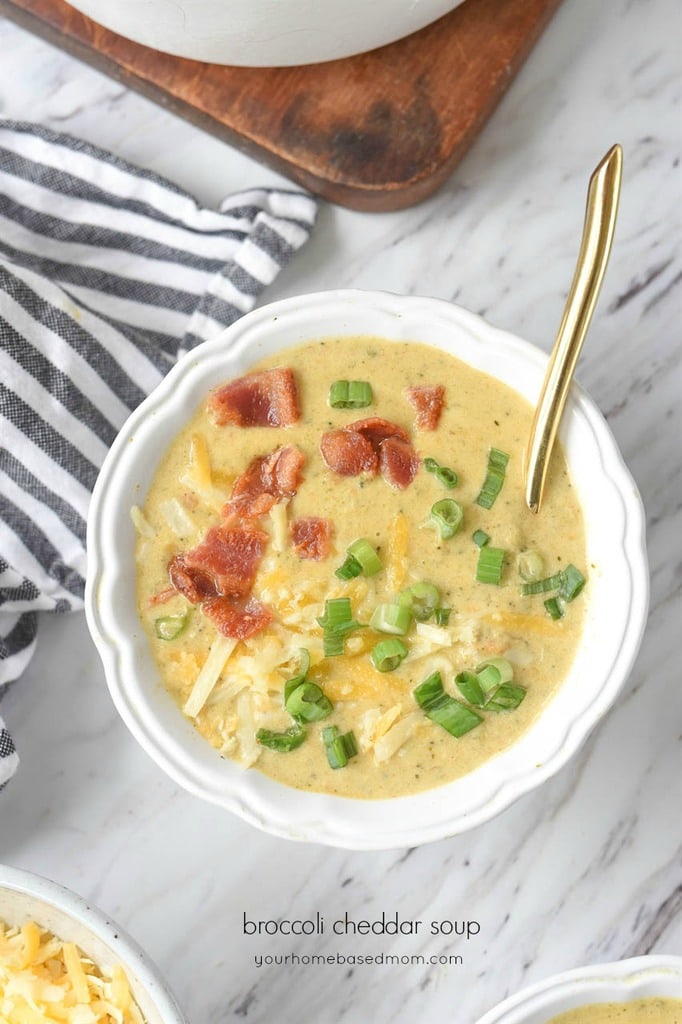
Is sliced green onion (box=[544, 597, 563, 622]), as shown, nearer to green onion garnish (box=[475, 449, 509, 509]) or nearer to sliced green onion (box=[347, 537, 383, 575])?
green onion garnish (box=[475, 449, 509, 509])

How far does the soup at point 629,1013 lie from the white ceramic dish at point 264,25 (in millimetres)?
1940

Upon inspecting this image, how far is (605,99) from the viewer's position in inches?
102

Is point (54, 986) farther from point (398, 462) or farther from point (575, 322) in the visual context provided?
point (575, 322)

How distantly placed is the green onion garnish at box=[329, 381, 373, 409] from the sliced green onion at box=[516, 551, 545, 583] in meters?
0.41

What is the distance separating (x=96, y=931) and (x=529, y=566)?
1.08 metres

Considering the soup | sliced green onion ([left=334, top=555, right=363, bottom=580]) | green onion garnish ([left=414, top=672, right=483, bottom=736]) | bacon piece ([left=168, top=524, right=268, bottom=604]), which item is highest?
sliced green onion ([left=334, top=555, right=363, bottom=580])

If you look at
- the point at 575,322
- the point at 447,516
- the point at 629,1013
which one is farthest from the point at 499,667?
the point at 629,1013

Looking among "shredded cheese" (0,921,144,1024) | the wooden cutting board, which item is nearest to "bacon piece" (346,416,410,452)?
the wooden cutting board

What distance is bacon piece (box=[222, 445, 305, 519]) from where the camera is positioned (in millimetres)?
2148

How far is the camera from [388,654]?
2.12 m

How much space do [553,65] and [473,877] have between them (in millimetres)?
1822

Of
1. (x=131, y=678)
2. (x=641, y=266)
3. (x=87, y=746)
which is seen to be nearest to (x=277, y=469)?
(x=131, y=678)

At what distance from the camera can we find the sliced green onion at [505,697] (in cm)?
215

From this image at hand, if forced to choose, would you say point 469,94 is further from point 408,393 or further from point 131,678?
point 131,678
